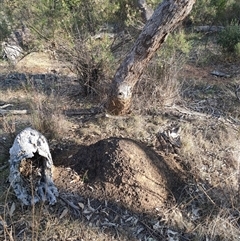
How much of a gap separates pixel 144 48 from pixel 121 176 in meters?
1.45

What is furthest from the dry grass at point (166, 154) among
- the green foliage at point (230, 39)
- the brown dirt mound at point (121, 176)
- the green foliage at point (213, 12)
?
the green foliage at point (213, 12)

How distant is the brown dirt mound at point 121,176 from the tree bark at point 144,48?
0.92 meters

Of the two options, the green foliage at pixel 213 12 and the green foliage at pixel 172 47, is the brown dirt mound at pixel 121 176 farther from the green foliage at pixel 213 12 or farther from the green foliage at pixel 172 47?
the green foliage at pixel 213 12

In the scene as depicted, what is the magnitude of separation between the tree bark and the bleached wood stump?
1263 millimetres

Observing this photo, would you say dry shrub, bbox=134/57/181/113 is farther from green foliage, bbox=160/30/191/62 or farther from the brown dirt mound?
the brown dirt mound

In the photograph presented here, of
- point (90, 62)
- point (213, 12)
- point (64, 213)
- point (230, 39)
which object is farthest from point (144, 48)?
point (213, 12)

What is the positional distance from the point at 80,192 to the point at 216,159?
1.48m

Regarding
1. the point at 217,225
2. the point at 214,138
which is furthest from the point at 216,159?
the point at 217,225

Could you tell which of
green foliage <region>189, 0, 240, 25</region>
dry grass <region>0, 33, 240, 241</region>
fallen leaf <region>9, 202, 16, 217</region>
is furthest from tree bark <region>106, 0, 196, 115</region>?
green foliage <region>189, 0, 240, 25</region>

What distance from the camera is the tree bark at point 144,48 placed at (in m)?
3.16

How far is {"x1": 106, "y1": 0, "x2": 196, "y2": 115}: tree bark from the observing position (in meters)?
3.16

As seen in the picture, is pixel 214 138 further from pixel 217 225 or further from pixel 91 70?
pixel 91 70

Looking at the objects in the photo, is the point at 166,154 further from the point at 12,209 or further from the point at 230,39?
the point at 230,39

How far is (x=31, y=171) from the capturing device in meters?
2.66
